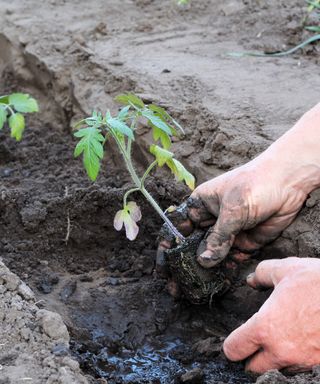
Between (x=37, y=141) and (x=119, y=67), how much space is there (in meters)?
0.63

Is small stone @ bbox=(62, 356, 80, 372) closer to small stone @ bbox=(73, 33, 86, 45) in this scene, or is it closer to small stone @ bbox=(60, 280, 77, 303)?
small stone @ bbox=(60, 280, 77, 303)

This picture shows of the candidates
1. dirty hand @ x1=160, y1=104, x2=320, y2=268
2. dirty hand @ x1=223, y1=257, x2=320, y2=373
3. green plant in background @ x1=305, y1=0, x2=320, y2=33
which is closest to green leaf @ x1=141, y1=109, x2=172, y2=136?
dirty hand @ x1=160, y1=104, x2=320, y2=268

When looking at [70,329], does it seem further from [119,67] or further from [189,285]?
[119,67]

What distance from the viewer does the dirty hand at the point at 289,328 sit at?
244 cm

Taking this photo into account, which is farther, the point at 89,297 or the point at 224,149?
the point at 224,149

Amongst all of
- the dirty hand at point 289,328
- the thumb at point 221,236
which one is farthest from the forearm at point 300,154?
the dirty hand at point 289,328

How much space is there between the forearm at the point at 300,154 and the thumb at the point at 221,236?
0.26 m

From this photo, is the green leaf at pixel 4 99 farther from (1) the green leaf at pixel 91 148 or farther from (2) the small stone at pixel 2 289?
(2) the small stone at pixel 2 289

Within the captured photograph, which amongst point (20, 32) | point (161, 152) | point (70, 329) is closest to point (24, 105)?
point (161, 152)

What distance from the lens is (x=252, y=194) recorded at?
290cm

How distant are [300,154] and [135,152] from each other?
43.5 inches

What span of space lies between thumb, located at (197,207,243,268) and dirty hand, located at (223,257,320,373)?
1.30 feet

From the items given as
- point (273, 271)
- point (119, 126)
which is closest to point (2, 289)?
point (119, 126)

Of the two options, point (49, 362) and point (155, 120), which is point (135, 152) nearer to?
point (155, 120)
